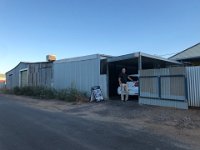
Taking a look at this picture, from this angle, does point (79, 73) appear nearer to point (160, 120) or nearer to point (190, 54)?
point (160, 120)

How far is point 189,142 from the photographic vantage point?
592cm

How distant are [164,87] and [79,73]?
844 cm

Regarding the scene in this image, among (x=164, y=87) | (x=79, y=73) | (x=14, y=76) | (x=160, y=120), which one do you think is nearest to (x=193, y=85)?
(x=164, y=87)

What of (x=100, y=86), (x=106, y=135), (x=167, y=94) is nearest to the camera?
(x=106, y=135)

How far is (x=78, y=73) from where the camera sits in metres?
18.2

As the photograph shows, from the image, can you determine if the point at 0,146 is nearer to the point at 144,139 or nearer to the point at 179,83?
the point at 144,139

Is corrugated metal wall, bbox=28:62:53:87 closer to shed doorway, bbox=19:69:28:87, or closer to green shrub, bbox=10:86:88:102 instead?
green shrub, bbox=10:86:88:102

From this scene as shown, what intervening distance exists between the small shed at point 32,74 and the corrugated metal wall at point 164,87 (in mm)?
12007

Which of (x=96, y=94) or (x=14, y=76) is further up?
(x=14, y=76)

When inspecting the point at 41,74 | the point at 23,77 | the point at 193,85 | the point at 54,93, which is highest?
the point at 41,74

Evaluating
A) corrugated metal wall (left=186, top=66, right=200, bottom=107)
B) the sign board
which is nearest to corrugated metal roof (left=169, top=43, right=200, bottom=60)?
the sign board

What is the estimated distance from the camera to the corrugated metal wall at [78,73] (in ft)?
54.1

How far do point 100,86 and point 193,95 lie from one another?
7.06 m

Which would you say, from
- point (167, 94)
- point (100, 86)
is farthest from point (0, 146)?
point (100, 86)
